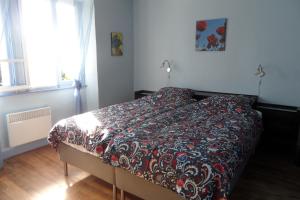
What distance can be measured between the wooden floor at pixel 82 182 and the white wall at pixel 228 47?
956mm

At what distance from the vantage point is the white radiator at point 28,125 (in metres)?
2.81

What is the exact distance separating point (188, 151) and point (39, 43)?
262cm

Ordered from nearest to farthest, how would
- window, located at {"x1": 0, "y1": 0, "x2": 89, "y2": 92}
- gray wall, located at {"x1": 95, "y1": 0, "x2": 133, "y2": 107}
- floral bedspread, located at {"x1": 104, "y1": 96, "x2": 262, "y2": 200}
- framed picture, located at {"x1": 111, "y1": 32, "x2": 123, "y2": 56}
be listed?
1. floral bedspread, located at {"x1": 104, "y1": 96, "x2": 262, "y2": 200}
2. window, located at {"x1": 0, "y1": 0, "x2": 89, "y2": 92}
3. gray wall, located at {"x1": 95, "y1": 0, "x2": 133, "y2": 107}
4. framed picture, located at {"x1": 111, "y1": 32, "x2": 123, "y2": 56}

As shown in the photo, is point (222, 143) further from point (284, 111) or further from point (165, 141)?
point (284, 111)

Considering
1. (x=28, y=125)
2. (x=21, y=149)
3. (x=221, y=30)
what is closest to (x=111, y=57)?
(x=28, y=125)

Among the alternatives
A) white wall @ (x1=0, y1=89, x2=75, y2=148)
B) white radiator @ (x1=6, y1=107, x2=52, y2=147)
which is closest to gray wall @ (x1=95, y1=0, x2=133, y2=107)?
white wall @ (x1=0, y1=89, x2=75, y2=148)

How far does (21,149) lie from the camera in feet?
9.86

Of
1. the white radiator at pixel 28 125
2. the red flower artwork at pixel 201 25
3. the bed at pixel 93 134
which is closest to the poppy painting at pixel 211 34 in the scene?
the red flower artwork at pixel 201 25

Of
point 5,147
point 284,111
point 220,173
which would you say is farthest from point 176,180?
point 5,147

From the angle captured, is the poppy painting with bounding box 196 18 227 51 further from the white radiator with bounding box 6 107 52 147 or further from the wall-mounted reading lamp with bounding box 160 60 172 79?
the white radiator with bounding box 6 107 52 147

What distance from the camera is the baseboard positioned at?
9.29 feet

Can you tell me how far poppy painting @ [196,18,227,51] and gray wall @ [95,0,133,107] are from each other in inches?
52.7

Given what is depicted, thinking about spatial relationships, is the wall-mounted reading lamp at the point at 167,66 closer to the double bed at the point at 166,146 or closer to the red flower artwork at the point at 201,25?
the red flower artwork at the point at 201,25

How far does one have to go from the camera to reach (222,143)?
1.71 m
